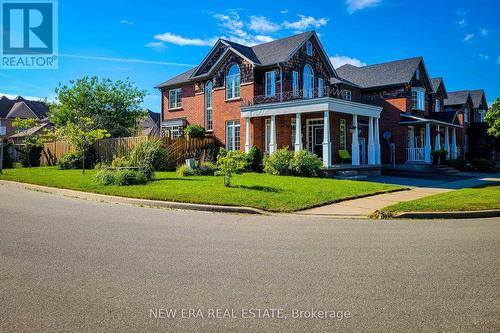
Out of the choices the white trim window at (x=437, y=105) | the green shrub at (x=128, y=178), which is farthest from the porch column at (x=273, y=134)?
the white trim window at (x=437, y=105)

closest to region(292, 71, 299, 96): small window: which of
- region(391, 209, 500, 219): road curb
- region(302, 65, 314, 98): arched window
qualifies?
region(302, 65, 314, 98): arched window

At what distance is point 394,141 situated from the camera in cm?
3003

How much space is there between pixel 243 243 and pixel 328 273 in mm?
2071

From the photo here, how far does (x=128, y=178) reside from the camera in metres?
15.1

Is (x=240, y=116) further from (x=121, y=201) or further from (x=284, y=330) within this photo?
(x=284, y=330)

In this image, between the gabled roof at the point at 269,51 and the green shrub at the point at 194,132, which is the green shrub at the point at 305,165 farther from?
the green shrub at the point at 194,132

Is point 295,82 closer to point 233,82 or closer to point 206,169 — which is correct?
point 233,82

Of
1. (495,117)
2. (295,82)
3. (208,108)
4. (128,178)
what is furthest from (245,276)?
(495,117)

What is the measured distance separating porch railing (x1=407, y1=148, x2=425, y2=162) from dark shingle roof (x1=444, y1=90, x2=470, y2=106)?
19520 millimetres

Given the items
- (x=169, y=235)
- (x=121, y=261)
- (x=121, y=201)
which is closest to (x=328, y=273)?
(x=121, y=261)

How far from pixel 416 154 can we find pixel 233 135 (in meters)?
14.3

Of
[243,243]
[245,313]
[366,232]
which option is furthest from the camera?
[366,232]

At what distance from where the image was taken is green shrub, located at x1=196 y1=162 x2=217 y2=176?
63.8 feet

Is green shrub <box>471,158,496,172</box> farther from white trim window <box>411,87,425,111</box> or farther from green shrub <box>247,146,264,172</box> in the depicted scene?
green shrub <box>247,146,264,172</box>
